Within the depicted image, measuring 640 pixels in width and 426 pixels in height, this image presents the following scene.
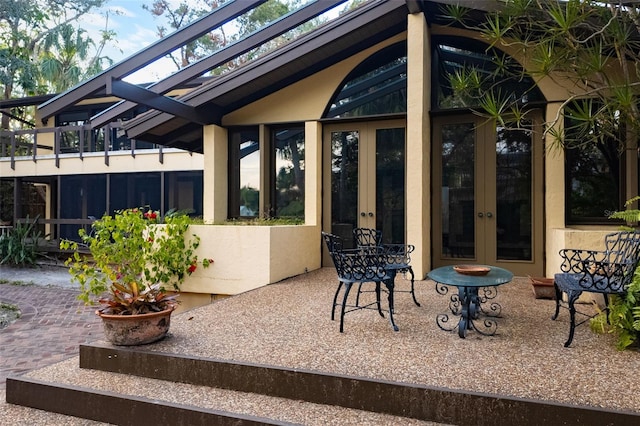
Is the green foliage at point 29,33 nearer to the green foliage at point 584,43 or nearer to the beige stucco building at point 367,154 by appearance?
the beige stucco building at point 367,154

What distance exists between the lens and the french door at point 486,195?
5.79 meters

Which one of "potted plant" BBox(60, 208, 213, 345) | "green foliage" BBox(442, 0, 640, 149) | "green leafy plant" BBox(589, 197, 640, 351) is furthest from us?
"green foliage" BBox(442, 0, 640, 149)

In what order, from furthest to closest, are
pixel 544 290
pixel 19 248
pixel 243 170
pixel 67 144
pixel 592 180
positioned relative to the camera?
pixel 67 144
pixel 19 248
pixel 243 170
pixel 592 180
pixel 544 290

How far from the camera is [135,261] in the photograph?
4.67 meters

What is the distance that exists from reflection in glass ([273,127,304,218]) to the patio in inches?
110

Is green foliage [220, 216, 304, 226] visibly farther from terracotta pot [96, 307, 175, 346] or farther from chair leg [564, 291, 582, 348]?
chair leg [564, 291, 582, 348]

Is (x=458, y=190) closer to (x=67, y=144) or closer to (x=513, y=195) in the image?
(x=513, y=195)

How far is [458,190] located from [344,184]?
5.84ft

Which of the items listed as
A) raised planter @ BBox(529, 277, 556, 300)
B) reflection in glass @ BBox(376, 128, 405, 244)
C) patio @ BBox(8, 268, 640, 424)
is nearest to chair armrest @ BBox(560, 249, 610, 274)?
raised planter @ BBox(529, 277, 556, 300)

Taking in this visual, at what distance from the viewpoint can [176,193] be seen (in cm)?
1283

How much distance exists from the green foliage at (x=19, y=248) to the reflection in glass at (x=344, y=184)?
10.4 meters

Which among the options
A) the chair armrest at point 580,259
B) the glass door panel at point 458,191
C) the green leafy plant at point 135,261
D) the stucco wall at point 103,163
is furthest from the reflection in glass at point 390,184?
the stucco wall at point 103,163

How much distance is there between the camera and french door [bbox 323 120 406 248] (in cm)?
648

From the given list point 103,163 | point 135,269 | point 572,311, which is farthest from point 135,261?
point 103,163
